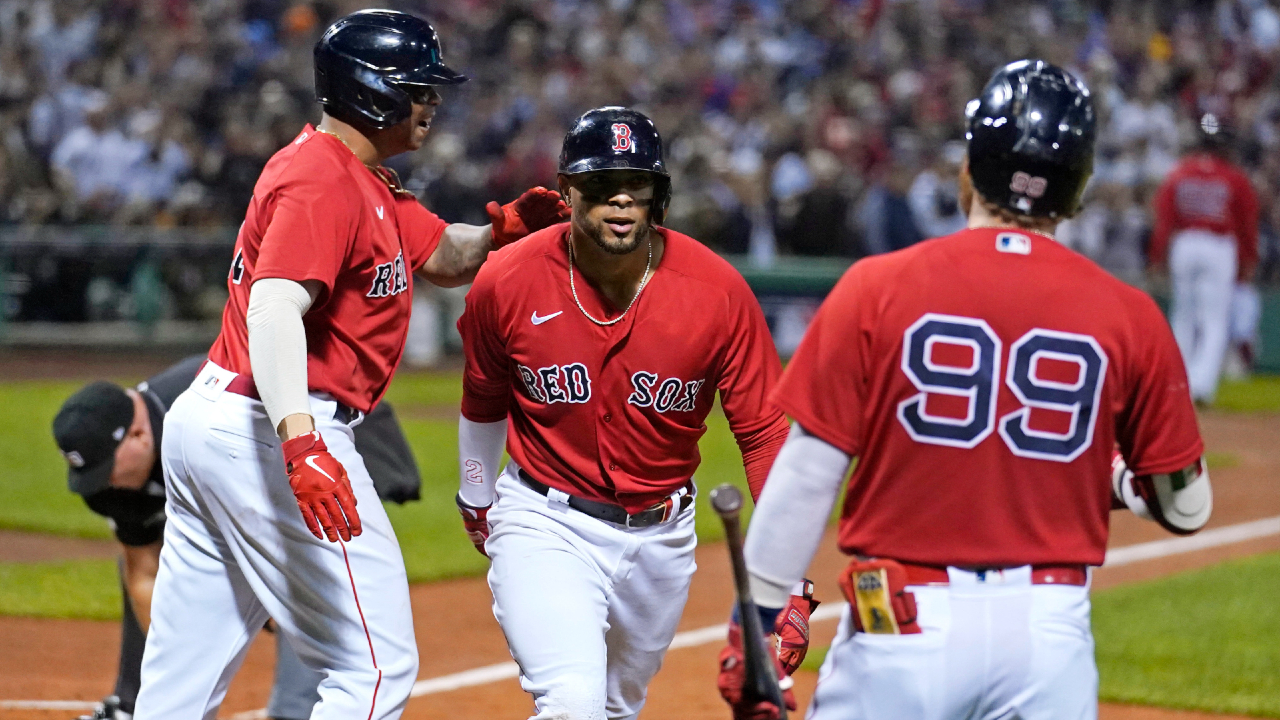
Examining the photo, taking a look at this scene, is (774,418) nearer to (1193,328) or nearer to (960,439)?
(960,439)

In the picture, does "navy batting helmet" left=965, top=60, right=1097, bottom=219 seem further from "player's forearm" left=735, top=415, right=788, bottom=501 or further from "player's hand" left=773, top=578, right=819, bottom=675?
"player's forearm" left=735, top=415, right=788, bottom=501

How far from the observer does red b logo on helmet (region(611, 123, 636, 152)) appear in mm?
4113

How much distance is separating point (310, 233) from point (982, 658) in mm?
1930

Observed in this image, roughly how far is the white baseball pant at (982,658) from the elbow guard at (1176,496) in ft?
0.97

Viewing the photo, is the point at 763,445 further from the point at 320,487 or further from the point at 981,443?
the point at 981,443

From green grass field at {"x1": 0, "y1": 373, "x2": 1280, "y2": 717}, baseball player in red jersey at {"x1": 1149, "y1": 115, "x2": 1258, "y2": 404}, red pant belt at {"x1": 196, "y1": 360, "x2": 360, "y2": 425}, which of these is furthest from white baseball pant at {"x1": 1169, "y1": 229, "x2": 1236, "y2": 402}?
red pant belt at {"x1": 196, "y1": 360, "x2": 360, "y2": 425}

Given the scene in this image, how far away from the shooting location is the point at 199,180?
16141 millimetres

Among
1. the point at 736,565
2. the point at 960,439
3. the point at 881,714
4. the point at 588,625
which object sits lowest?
the point at 588,625

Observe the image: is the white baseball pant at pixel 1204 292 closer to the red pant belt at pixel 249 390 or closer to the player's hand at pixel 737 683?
the red pant belt at pixel 249 390

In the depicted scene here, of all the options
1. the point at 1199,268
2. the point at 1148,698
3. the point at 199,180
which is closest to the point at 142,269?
the point at 199,180

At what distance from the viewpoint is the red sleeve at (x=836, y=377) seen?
2928 millimetres

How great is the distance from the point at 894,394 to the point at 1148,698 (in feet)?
13.0

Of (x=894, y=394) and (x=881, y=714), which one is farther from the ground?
(x=894, y=394)

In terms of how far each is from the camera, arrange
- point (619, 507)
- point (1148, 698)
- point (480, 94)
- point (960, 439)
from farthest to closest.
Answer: point (480, 94)
point (1148, 698)
point (619, 507)
point (960, 439)
